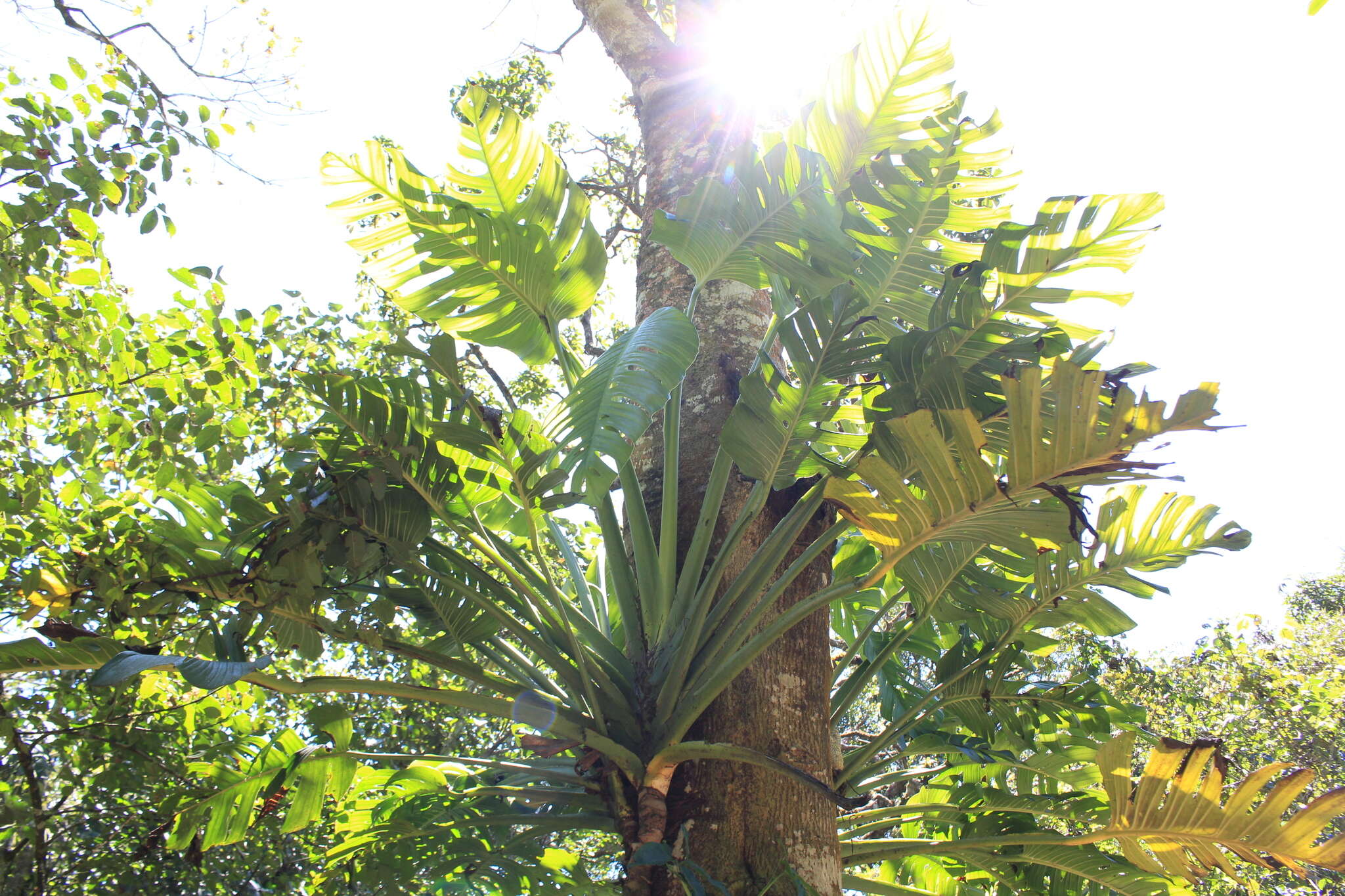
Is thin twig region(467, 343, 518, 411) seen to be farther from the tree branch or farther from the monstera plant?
the monstera plant

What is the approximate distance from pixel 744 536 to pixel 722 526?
62 millimetres

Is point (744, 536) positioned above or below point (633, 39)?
below

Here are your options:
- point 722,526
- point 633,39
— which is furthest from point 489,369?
point 722,526

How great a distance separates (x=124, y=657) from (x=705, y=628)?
0.99 meters

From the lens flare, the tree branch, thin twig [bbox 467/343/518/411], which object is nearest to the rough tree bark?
the tree branch

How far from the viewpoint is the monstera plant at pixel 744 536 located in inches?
54.7

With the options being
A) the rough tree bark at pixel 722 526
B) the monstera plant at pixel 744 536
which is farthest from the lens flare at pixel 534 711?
the rough tree bark at pixel 722 526

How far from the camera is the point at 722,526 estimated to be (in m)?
1.92

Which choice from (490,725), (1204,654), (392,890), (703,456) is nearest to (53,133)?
(703,456)

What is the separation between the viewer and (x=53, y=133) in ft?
8.00

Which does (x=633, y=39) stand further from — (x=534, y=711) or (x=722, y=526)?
(x=534, y=711)

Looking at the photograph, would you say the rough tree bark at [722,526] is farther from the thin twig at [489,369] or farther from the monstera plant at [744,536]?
the thin twig at [489,369]

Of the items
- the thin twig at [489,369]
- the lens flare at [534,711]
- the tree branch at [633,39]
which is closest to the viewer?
the lens flare at [534,711]

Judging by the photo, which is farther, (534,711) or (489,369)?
(489,369)
